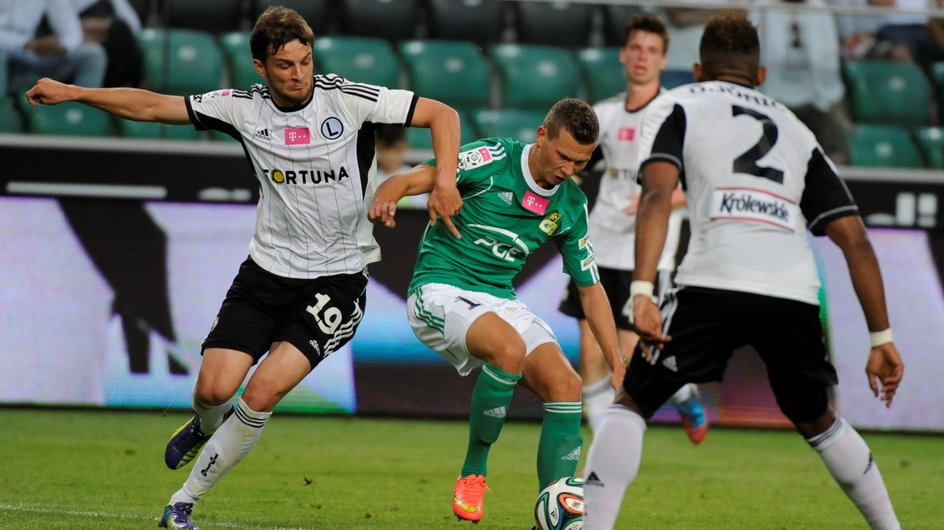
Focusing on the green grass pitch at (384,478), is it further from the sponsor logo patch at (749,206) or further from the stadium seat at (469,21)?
the stadium seat at (469,21)

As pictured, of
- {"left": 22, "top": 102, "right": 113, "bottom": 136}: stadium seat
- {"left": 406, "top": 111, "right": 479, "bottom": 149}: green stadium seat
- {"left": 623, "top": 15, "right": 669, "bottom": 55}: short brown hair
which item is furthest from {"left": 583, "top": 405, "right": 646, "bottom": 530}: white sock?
{"left": 22, "top": 102, "right": 113, "bottom": 136}: stadium seat

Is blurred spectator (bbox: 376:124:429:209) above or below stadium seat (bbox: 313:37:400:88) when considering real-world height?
below

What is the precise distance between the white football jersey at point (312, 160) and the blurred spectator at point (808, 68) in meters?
5.38

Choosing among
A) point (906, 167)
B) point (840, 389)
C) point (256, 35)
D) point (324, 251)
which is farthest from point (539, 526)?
point (906, 167)

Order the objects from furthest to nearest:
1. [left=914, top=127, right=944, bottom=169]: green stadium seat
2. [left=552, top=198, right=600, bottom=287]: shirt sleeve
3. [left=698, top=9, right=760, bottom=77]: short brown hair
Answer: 1. [left=914, top=127, right=944, bottom=169]: green stadium seat
2. [left=552, top=198, right=600, bottom=287]: shirt sleeve
3. [left=698, top=9, right=760, bottom=77]: short brown hair

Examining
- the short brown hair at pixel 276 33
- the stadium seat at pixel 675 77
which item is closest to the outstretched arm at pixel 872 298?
the short brown hair at pixel 276 33

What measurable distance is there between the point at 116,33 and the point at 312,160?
4.94 m

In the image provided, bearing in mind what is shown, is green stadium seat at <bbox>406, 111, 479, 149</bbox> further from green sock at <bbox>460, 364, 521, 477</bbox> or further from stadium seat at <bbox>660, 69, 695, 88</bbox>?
green sock at <bbox>460, 364, 521, 477</bbox>

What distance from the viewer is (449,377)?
9.90 m

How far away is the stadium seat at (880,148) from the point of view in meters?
10.4

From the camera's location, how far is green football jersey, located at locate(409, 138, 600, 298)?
5.81 meters

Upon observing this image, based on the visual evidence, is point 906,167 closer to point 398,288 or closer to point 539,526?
point 398,288

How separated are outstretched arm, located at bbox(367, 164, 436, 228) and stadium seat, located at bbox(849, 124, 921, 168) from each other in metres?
5.83

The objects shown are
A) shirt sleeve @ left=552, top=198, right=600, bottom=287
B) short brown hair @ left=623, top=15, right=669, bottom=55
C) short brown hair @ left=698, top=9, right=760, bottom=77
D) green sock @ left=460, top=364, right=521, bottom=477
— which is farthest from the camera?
short brown hair @ left=623, top=15, right=669, bottom=55
